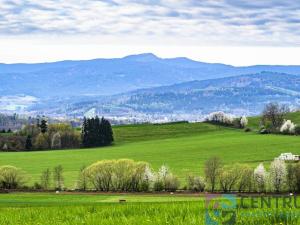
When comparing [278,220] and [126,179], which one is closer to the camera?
[278,220]

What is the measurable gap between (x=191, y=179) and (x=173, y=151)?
56.9m

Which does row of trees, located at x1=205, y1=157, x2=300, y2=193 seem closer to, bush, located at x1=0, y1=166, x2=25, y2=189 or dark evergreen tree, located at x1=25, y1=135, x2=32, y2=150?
bush, located at x1=0, y1=166, x2=25, y2=189

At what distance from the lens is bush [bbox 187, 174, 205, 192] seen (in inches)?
2630

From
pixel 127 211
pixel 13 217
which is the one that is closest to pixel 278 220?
pixel 127 211

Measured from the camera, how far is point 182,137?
518ft

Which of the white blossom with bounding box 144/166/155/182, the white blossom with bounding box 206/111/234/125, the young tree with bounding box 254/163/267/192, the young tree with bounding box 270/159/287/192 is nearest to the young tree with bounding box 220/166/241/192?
the young tree with bounding box 254/163/267/192

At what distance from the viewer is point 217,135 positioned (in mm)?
155250

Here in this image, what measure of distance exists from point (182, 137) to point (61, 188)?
91529 mm

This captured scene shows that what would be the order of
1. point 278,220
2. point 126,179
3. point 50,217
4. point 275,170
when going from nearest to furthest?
point 278,220, point 50,217, point 275,170, point 126,179

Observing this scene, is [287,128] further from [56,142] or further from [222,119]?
[56,142]

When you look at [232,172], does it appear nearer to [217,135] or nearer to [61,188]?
[61,188]

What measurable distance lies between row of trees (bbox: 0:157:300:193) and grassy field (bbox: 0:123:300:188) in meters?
5.15

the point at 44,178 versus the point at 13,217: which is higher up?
the point at 13,217

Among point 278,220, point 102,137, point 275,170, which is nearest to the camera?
point 278,220
